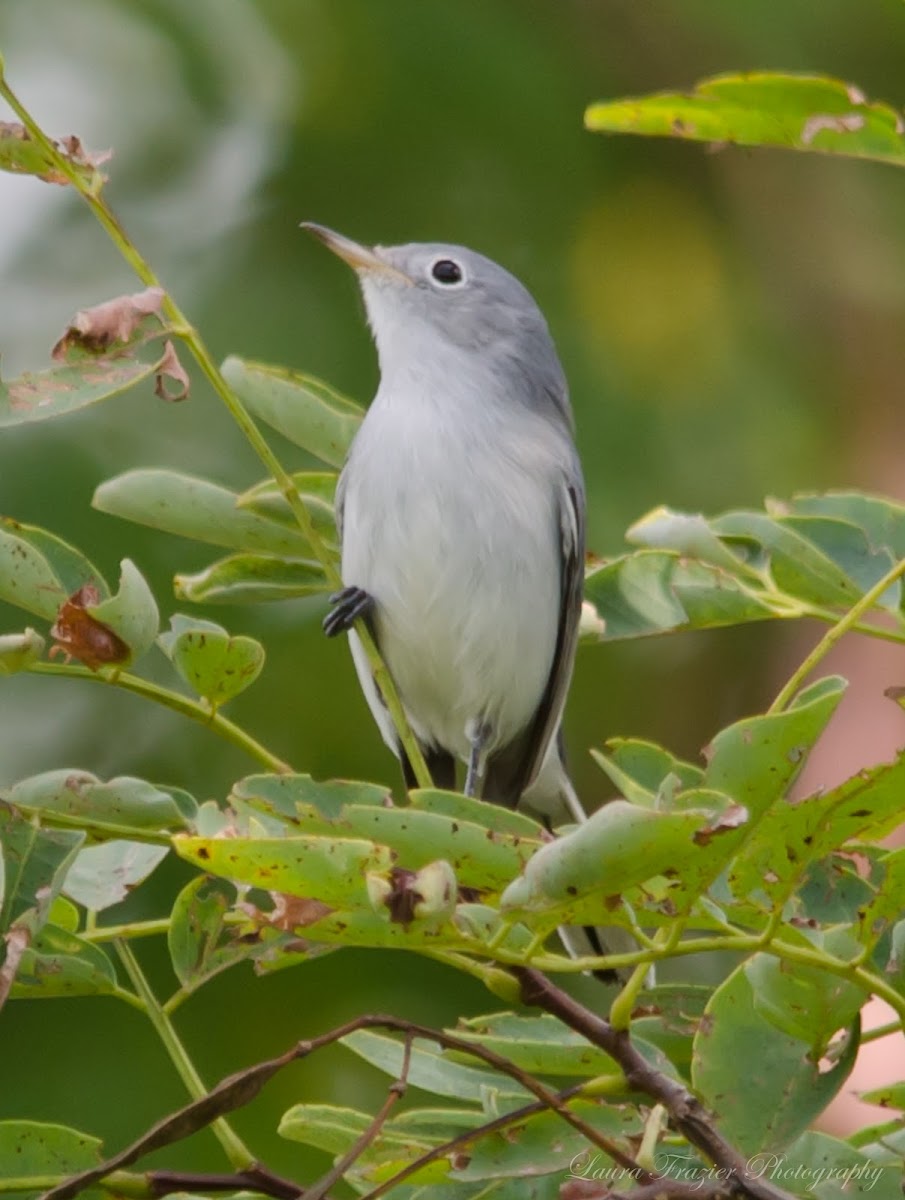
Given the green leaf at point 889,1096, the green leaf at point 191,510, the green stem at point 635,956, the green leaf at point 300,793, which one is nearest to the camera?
the green stem at point 635,956

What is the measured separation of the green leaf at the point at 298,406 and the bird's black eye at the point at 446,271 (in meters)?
1.20

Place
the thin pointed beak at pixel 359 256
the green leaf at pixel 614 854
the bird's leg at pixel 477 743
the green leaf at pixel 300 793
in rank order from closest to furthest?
the green leaf at pixel 614 854 → the green leaf at pixel 300 793 → the thin pointed beak at pixel 359 256 → the bird's leg at pixel 477 743

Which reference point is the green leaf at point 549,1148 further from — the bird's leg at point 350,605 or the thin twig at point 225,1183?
the bird's leg at point 350,605

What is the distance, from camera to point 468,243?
5.08 m

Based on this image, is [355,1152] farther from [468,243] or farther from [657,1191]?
[468,243]

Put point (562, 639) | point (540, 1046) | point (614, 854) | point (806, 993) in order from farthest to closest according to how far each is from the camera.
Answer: point (562, 639) → point (540, 1046) → point (806, 993) → point (614, 854)

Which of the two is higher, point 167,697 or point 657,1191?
point 167,697

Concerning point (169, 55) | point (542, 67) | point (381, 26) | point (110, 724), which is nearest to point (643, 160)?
point (542, 67)

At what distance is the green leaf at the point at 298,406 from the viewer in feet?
6.79

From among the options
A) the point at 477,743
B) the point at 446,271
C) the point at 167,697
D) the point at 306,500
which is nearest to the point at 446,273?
the point at 446,271

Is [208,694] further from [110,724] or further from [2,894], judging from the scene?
[110,724]

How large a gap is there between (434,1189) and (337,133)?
13.2ft

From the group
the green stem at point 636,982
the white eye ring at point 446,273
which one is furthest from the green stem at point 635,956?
the white eye ring at point 446,273

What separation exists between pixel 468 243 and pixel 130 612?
3.65 metres
